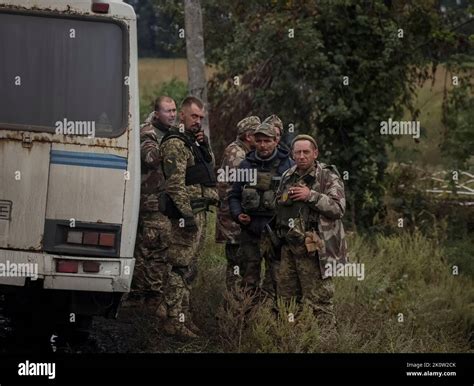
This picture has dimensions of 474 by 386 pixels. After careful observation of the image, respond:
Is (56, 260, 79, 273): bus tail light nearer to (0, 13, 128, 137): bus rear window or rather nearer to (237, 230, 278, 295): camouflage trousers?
(0, 13, 128, 137): bus rear window

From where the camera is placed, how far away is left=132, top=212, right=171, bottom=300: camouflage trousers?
11000mm

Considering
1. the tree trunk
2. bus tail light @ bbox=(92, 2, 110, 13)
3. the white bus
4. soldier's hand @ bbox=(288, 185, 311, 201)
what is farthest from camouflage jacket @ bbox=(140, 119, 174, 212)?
the tree trunk

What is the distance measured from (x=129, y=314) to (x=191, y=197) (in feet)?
4.41

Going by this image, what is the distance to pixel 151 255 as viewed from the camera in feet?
36.7

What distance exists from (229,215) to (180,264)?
0.71 meters

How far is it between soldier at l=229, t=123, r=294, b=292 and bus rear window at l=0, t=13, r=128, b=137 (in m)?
1.41

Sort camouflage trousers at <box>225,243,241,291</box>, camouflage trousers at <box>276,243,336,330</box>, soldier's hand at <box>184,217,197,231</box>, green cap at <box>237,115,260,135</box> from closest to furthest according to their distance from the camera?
camouflage trousers at <box>276,243,336,330</box>, soldier's hand at <box>184,217,197,231</box>, camouflage trousers at <box>225,243,241,291</box>, green cap at <box>237,115,260,135</box>

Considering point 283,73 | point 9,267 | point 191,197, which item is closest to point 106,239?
point 9,267

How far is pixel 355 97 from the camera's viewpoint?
55.4 feet

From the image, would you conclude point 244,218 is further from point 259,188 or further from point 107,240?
point 107,240

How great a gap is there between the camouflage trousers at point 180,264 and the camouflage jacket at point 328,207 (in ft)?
→ 3.07
